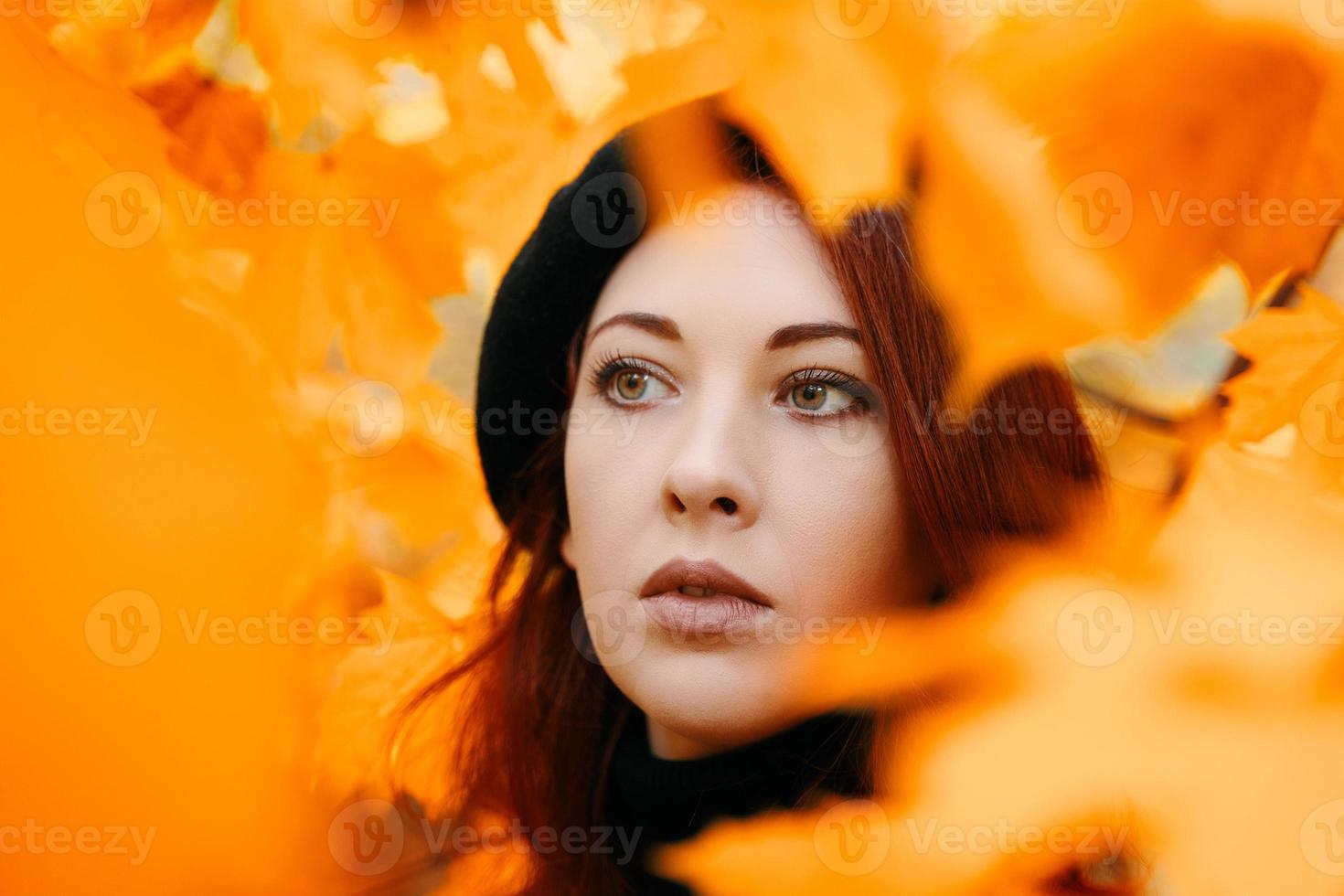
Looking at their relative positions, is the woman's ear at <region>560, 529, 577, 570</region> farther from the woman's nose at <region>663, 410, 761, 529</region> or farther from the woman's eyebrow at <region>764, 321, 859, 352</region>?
the woman's eyebrow at <region>764, 321, 859, 352</region>

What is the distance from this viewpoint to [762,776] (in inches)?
56.0

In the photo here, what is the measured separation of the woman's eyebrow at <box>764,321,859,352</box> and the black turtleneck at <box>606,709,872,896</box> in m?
0.47

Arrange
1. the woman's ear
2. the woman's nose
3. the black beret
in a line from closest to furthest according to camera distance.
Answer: the woman's nose < the black beret < the woman's ear

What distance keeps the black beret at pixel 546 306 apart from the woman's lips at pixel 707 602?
46 centimetres

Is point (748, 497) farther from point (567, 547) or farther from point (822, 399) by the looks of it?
point (567, 547)

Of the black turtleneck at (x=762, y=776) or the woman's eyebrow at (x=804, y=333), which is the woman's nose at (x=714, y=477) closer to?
the woman's eyebrow at (x=804, y=333)

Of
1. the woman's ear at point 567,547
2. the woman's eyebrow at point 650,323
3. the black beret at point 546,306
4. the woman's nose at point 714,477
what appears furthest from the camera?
the woman's ear at point 567,547

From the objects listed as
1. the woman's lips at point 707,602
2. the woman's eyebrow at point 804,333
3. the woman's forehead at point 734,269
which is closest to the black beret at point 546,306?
the woman's forehead at point 734,269

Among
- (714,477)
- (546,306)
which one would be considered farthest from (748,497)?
(546,306)

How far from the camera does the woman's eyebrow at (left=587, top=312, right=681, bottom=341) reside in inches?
54.6

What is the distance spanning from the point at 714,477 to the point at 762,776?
417mm

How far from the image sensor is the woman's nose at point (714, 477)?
127 centimetres

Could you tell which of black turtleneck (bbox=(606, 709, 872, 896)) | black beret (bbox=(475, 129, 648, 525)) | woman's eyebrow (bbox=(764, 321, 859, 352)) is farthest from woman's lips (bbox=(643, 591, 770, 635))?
black beret (bbox=(475, 129, 648, 525))

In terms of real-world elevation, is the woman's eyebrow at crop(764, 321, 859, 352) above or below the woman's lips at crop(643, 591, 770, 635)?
above
